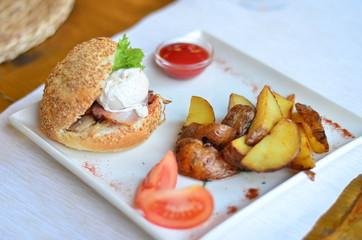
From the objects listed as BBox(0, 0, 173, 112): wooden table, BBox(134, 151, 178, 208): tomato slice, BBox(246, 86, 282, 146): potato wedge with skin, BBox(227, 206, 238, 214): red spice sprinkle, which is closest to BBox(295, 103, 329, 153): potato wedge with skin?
BBox(246, 86, 282, 146): potato wedge with skin

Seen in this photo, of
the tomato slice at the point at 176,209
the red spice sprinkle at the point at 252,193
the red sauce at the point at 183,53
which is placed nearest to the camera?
the tomato slice at the point at 176,209

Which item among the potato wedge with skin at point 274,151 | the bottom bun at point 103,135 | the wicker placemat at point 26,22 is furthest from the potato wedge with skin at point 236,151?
the wicker placemat at point 26,22

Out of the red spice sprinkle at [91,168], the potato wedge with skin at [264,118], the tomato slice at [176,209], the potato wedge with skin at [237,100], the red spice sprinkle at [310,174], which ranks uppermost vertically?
the potato wedge with skin at [264,118]

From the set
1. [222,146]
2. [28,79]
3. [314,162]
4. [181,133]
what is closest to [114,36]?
[28,79]

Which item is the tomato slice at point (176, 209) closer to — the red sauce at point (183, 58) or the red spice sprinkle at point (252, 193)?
the red spice sprinkle at point (252, 193)

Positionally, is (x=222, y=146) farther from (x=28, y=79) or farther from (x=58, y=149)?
(x=28, y=79)

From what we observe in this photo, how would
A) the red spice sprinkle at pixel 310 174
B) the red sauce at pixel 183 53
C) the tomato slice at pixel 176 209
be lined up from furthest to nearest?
the red sauce at pixel 183 53, the red spice sprinkle at pixel 310 174, the tomato slice at pixel 176 209

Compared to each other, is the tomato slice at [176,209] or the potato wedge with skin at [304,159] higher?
the potato wedge with skin at [304,159]
